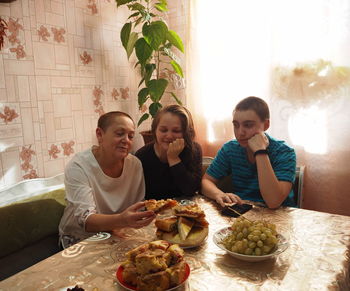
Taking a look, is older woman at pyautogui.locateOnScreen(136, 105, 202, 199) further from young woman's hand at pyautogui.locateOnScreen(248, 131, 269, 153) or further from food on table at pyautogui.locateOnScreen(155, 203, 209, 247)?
food on table at pyautogui.locateOnScreen(155, 203, 209, 247)

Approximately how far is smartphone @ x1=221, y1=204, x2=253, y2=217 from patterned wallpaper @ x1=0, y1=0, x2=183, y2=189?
1.45m

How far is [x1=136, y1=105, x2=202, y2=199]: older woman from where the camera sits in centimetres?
175

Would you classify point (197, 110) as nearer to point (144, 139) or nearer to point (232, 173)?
point (144, 139)

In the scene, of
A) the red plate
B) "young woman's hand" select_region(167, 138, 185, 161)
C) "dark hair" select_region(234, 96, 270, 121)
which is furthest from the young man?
the red plate

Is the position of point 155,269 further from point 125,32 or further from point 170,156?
point 125,32

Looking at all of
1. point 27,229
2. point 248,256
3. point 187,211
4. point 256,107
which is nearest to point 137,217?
point 187,211

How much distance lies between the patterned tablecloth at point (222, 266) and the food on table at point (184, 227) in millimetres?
41

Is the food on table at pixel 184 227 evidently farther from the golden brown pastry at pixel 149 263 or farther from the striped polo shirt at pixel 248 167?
the striped polo shirt at pixel 248 167

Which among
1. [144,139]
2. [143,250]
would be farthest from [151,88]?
[143,250]

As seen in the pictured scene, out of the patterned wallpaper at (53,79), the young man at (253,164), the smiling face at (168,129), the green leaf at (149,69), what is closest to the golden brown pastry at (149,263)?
the young man at (253,164)

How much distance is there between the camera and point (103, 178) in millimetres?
1518

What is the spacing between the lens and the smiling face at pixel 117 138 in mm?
1498

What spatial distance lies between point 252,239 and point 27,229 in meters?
1.19

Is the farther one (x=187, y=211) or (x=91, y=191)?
(x=91, y=191)
